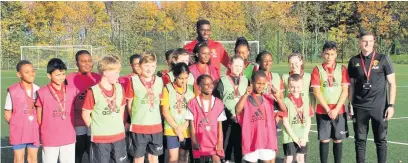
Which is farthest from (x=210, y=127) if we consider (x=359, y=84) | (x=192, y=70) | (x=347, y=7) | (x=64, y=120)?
(x=347, y=7)

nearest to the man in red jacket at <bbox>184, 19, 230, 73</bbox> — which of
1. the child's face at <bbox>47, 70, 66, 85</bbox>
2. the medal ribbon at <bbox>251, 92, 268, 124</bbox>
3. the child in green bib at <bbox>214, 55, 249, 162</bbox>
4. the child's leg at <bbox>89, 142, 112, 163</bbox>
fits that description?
the child in green bib at <bbox>214, 55, 249, 162</bbox>

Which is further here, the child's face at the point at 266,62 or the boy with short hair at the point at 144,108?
the child's face at the point at 266,62

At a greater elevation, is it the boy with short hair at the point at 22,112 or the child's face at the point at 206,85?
the child's face at the point at 206,85

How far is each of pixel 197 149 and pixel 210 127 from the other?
0.96 ft

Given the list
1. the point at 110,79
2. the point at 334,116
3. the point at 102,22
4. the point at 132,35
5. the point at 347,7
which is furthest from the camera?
the point at 347,7

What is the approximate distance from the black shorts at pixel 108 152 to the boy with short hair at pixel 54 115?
43 cm

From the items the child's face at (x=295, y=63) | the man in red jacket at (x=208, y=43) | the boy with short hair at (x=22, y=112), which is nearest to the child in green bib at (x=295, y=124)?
the child's face at (x=295, y=63)

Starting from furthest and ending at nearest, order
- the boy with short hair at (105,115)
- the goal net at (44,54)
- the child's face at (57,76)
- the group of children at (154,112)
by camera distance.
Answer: the goal net at (44,54) < the child's face at (57,76) < the group of children at (154,112) < the boy with short hair at (105,115)

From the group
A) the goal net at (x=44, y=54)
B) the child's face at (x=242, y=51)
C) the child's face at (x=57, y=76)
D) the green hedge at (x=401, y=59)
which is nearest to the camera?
the child's face at (x=57, y=76)

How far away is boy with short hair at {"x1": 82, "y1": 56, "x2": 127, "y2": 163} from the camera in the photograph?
196 inches

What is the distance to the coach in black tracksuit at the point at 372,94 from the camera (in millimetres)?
6055

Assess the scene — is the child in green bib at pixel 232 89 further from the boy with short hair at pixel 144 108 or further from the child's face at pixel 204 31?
the child's face at pixel 204 31

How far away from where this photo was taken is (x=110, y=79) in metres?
5.08

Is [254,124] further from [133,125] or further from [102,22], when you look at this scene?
[102,22]
